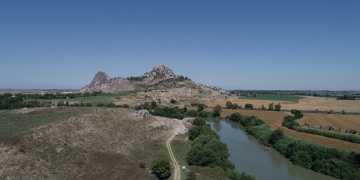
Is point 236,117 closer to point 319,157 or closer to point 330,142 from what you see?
point 330,142

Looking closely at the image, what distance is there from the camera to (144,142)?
206 ft

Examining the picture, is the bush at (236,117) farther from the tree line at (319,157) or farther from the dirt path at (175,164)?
the dirt path at (175,164)

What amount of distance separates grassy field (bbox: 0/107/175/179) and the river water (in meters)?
16.1

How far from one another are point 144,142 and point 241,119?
2096 inches

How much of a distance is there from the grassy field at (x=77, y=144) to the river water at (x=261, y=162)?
1609 cm

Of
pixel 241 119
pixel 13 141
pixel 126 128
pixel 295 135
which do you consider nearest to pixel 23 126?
pixel 13 141

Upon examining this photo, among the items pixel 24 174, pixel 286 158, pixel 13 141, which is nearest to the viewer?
pixel 24 174

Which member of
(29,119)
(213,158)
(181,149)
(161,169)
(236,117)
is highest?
(29,119)

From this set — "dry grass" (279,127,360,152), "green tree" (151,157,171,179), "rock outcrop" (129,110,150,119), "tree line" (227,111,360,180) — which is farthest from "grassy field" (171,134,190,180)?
"dry grass" (279,127,360,152)

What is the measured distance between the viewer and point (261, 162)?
57.1 m

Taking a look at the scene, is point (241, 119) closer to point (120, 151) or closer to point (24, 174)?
point (120, 151)

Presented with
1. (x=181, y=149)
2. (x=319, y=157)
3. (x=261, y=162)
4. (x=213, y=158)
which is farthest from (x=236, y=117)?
(x=213, y=158)

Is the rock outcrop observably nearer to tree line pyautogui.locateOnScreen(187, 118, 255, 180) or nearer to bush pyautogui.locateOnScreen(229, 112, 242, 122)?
tree line pyautogui.locateOnScreen(187, 118, 255, 180)

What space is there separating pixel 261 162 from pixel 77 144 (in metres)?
35.2
